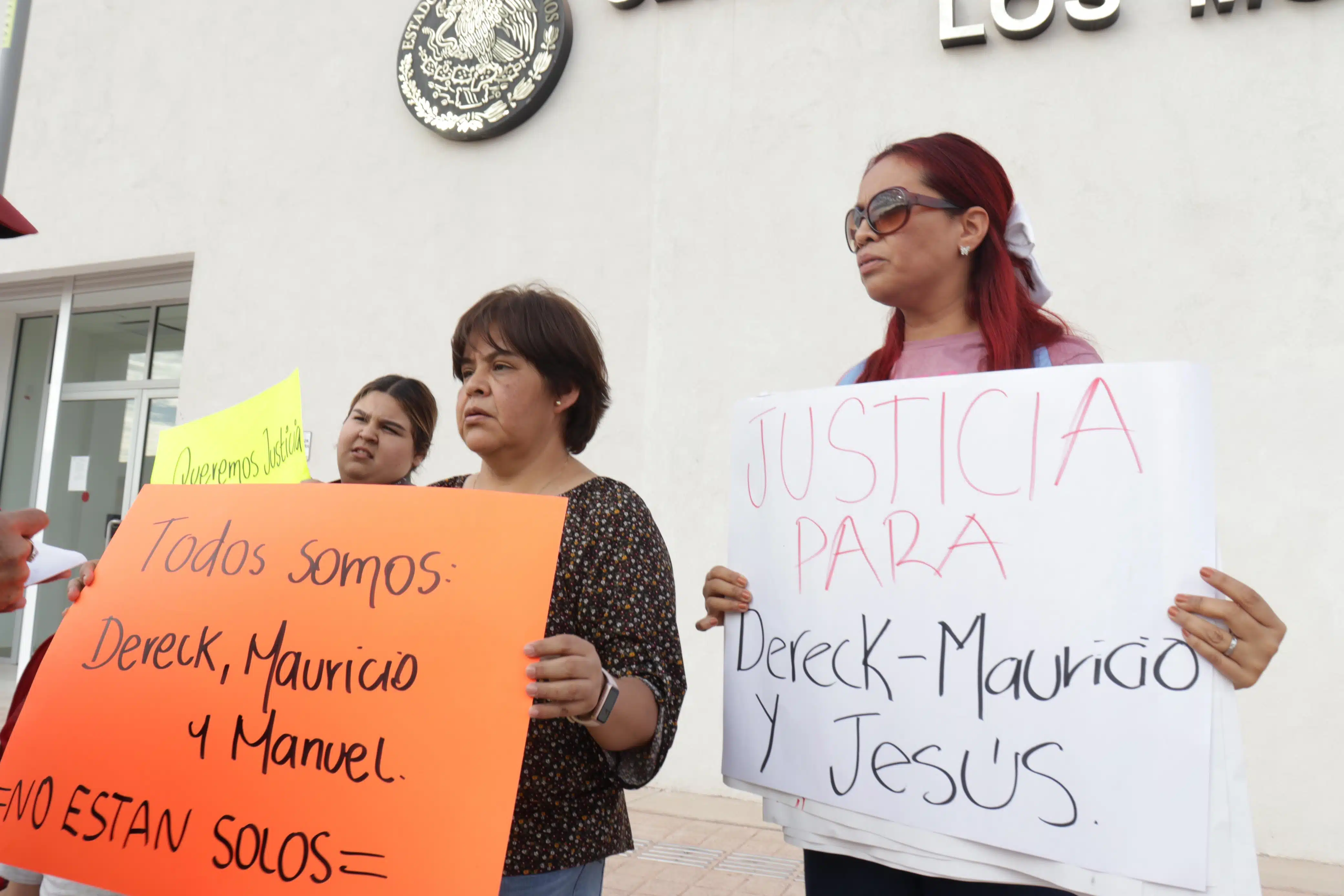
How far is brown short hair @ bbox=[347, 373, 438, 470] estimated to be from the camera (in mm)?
2590

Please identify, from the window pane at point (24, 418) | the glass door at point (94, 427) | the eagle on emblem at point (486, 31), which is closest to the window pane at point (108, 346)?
the glass door at point (94, 427)

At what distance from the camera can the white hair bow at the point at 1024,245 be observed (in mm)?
1515

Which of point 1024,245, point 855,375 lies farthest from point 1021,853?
point 1024,245

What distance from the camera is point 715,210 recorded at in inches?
195

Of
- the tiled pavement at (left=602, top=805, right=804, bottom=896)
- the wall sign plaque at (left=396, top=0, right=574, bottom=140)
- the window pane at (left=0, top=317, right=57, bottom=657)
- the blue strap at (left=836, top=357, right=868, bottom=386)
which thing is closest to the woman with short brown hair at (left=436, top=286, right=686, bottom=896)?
the blue strap at (left=836, top=357, right=868, bottom=386)

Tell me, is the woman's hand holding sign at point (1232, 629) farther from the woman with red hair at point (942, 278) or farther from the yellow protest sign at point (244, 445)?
the yellow protest sign at point (244, 445)

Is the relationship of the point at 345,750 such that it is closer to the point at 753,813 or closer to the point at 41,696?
the point at 41,696

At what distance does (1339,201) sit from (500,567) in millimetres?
4306

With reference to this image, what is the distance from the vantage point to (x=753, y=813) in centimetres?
443

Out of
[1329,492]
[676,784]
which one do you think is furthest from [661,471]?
[1329,492]

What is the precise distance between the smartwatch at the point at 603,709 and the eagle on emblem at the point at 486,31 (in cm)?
505

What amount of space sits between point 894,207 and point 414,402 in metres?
1.60

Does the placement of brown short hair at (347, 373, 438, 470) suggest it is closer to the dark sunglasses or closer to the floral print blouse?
the floral print blouse

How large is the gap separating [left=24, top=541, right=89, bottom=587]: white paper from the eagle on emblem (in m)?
4.53
